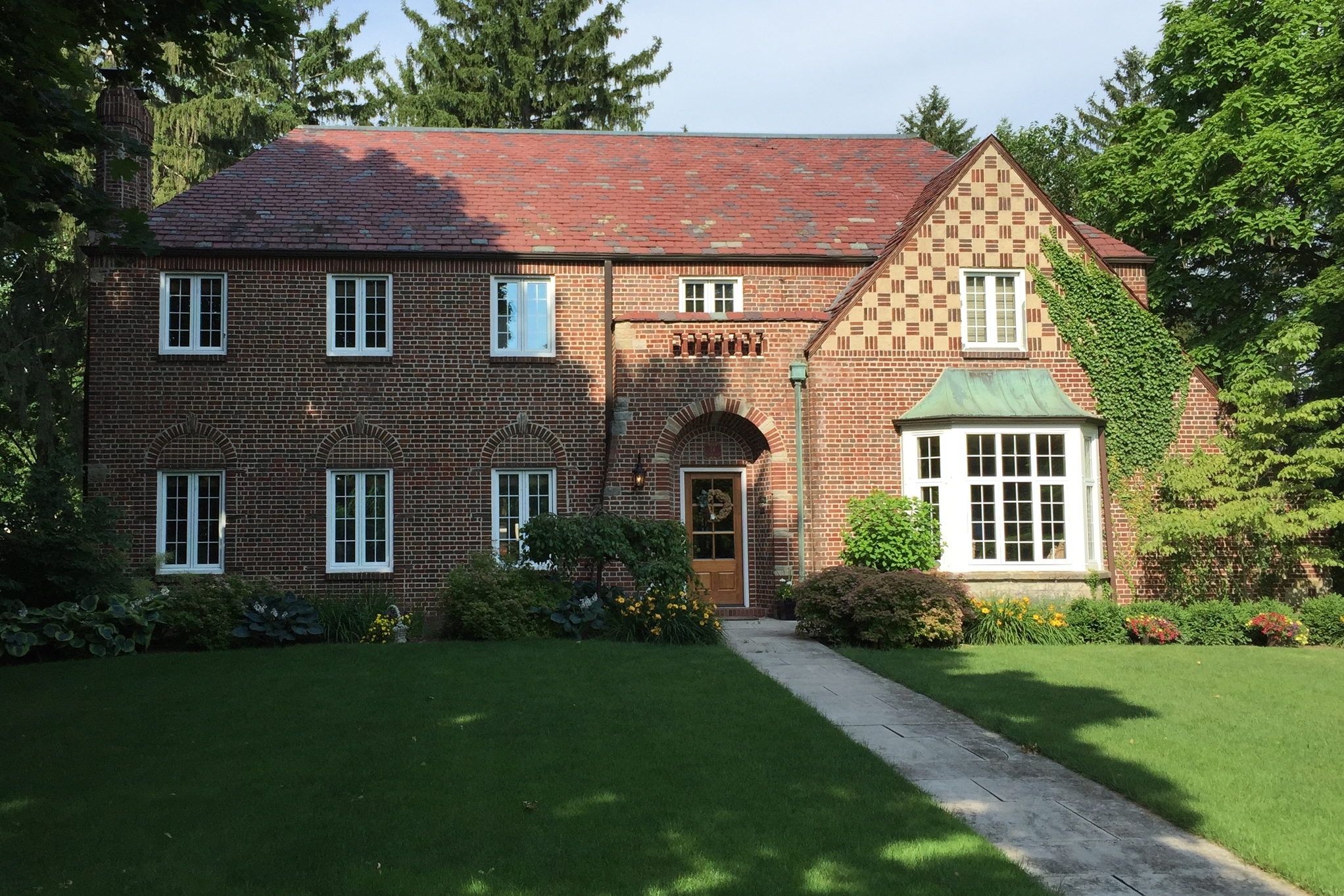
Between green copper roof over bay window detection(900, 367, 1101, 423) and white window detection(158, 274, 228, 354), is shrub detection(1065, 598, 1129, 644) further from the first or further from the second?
white window detection(158, 274, 228, 354)

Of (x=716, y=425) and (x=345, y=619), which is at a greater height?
(x=716, y=425)

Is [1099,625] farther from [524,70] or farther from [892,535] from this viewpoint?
[524,70]

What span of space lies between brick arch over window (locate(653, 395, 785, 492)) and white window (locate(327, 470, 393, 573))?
14.8ft

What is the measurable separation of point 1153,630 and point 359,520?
1219 cm

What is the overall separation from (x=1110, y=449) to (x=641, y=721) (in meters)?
11.2

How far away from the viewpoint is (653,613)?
14.7m

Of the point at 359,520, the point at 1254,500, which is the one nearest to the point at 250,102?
the point at 359,520

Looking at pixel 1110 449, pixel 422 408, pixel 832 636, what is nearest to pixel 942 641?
pixel 832 636

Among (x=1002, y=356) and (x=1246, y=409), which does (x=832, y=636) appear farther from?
(x=1246, y=409)

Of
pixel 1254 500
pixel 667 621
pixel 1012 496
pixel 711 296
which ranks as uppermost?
pixel 711 296

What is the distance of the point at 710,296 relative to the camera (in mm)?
19328

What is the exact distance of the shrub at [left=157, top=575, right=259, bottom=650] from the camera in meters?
14.3

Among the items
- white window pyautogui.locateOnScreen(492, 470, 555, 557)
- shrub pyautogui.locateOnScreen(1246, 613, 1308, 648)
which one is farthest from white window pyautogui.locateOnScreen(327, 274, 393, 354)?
shrub pyautogui.locateOnScreen(1246, 613, 1308, 648)

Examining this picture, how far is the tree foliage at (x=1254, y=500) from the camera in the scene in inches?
651
